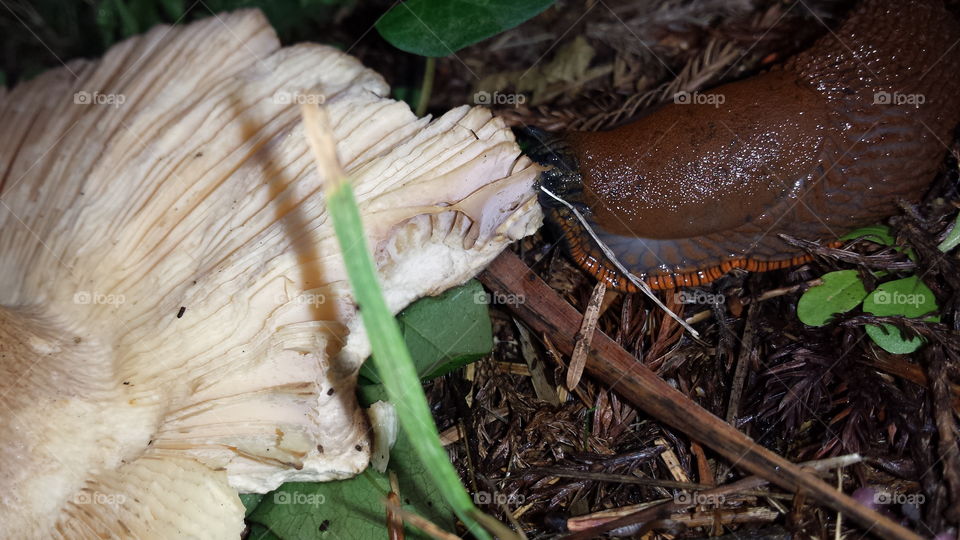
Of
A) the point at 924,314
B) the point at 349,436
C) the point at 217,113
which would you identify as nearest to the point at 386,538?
the point at 349,436

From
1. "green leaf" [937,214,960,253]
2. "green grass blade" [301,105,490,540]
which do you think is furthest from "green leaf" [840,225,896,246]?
"green grass blade" [301,105,490,540]

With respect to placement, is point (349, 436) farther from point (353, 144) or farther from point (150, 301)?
point (353, 144)

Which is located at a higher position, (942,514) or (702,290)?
(702,290)
